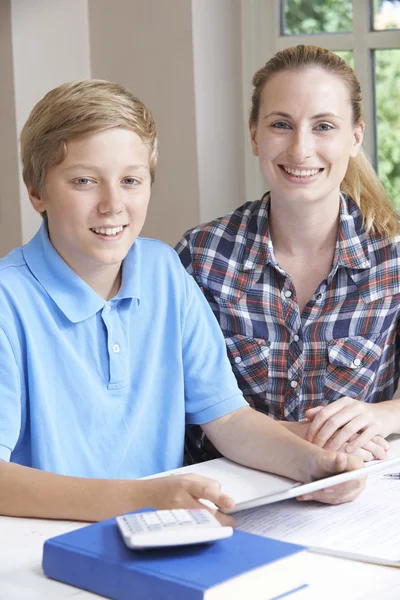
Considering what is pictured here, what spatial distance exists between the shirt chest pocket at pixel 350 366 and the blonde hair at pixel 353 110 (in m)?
0.23

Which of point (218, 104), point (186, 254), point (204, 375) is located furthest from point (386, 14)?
point (204, 375)

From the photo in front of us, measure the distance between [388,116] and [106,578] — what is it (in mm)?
2004

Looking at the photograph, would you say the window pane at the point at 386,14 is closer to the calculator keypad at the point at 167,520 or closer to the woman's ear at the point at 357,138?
the woman's ear at the point at 357,138

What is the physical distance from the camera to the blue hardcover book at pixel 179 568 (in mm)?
800

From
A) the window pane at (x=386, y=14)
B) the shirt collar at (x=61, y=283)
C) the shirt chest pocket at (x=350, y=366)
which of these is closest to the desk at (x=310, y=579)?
the shirt collar at (x=61, y=283)

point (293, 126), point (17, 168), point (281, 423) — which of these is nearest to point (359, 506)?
point (281, 423)

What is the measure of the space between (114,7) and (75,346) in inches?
60.5

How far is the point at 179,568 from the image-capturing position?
2.69 feet

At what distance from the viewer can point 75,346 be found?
137cm

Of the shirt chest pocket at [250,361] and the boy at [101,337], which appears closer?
the boy at [101,337]

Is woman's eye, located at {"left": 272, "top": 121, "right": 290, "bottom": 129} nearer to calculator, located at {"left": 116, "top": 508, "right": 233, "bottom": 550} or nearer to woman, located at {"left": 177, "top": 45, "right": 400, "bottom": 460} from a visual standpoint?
woman, located at {"left": 177, "top": 45, "right": 400, "bottom": 460}

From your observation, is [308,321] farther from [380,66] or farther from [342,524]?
[380,66]

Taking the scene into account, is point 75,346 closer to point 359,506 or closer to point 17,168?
point 359,506

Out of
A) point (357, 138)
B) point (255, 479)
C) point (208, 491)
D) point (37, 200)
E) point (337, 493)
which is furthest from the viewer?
point (357, 138)
